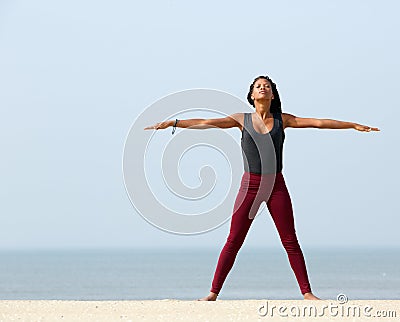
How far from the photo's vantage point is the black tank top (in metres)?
10.5

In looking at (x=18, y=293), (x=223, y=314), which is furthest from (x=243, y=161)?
(x=18, y=293)

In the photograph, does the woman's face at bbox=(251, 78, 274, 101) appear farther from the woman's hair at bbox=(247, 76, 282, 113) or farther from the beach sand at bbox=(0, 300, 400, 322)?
the beach sand at bbox=(0, 300, 400, 322)

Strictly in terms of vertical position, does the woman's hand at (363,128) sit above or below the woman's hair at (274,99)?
below

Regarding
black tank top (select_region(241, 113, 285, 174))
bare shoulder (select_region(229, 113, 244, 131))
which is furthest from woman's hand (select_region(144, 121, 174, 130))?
black tank top (select_region(241, 113, 285, 174))

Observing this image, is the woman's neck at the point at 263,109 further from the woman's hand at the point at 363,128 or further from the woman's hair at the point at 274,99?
the woman's hand at the point at 363,128

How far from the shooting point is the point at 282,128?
1071cm

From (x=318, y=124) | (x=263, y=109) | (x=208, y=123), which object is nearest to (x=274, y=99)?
(x=263, y=109)

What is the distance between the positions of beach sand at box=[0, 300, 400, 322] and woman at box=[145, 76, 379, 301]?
23.2 inches

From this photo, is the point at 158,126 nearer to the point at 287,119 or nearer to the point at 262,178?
the point at 262,178

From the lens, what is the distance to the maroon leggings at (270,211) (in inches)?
417

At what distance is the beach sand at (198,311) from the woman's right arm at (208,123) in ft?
5.82

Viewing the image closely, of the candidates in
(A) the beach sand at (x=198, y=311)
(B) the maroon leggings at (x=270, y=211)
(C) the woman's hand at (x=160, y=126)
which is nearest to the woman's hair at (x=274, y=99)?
(B) the maroon leggings at (x=270, y=211)

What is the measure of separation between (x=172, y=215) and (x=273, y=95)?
5.99 feet

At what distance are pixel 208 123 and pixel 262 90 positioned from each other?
692 millimetres
